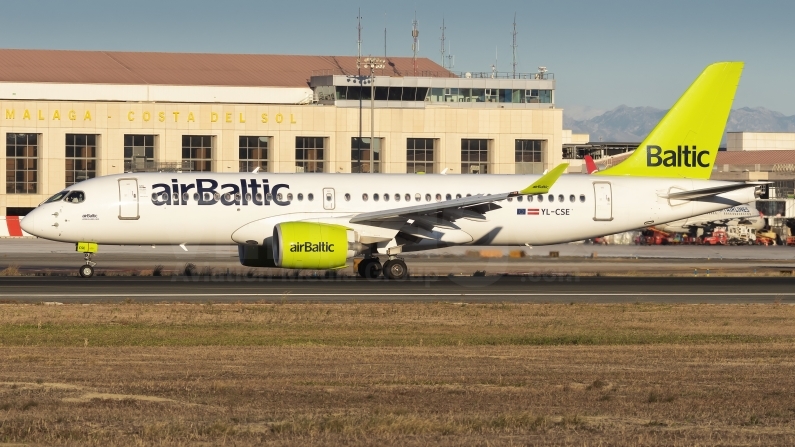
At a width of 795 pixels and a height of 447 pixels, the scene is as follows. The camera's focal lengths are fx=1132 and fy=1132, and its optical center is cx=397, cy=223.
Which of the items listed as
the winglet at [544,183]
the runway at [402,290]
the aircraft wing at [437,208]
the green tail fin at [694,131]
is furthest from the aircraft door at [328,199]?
the green tail fin at [694,131]

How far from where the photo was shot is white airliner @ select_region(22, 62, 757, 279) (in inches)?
1421

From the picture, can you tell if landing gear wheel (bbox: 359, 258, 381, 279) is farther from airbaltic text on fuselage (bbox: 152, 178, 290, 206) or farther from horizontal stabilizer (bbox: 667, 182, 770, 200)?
horizontal stabilizer (bbox: 667, 182, 770, 200)

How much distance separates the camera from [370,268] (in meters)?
37.8

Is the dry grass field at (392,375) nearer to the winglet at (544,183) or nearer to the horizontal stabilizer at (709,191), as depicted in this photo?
the winglet at (544,183)

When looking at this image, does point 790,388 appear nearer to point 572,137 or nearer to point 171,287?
point 171,287

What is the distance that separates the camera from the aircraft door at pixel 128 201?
36125 millimetres

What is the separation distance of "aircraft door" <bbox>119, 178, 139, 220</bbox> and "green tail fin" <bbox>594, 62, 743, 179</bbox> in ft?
54.4

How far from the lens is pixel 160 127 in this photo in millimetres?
88812

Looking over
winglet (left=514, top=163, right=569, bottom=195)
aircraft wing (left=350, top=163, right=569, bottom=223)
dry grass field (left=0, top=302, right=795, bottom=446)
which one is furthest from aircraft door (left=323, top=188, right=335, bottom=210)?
dry grass field (left=0, top=302, right=795, bottom=446)

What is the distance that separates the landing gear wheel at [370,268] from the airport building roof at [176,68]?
Result: 211ft

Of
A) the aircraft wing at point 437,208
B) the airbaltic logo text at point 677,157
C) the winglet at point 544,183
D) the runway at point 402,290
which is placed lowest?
the runway at point 402,290

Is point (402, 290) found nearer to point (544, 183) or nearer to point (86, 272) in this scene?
point (544, 183)

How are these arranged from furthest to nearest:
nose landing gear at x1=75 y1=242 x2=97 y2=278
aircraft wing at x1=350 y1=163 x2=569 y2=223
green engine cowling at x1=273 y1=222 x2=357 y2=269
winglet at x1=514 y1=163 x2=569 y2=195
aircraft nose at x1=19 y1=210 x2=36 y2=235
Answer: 1. nose landing gear at x1=75 y1=242 x2=97 y2=278
2. aircraft nose at x1=19 y1=210 x2=36 y2=235
3. aircraft wing at x1=350 y1=163 x2=569 y2=223
4. winglet at x1=514 y1=163 x2=569 y2=195
5. green engine cowling at x1=273 y1=222 x2=357 y2=269

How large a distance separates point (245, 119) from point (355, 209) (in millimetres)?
54774
